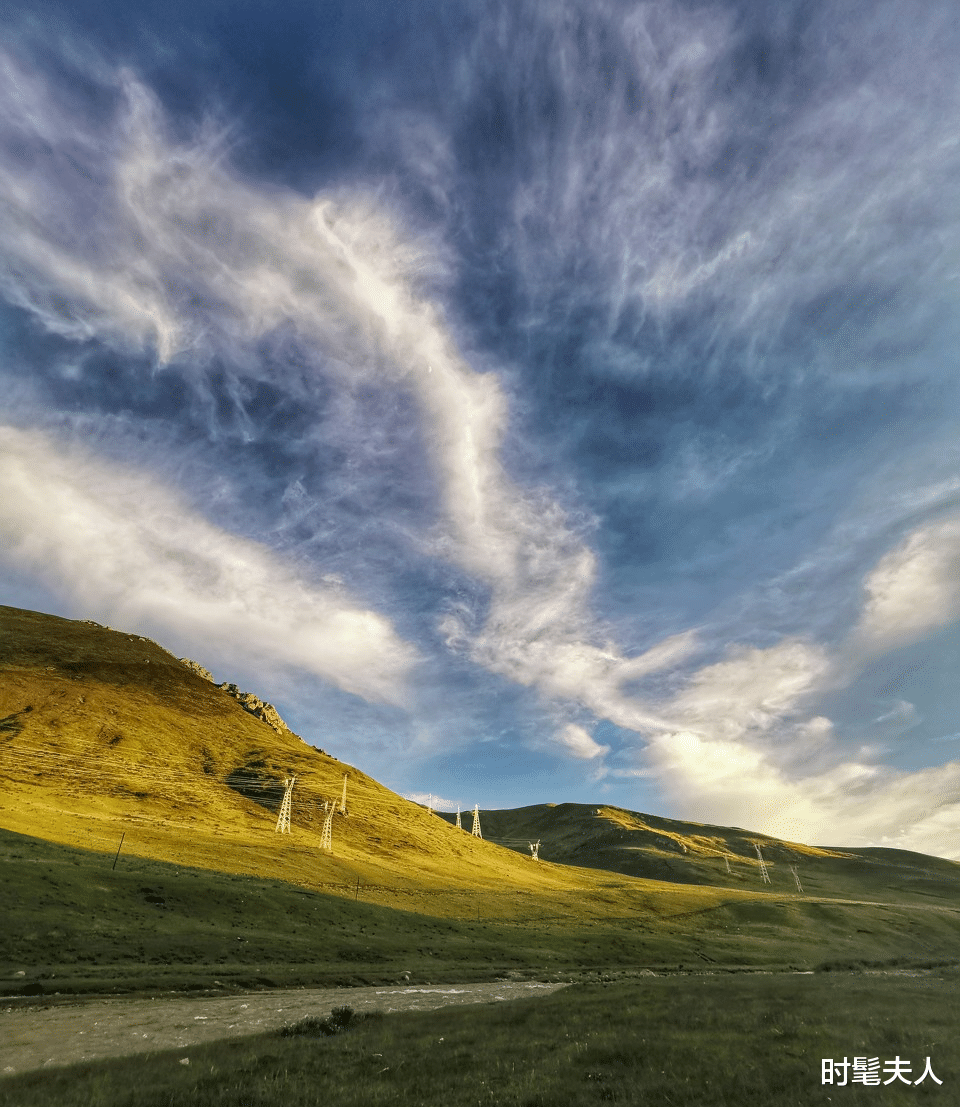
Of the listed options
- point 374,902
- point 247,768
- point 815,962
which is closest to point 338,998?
point 374,902

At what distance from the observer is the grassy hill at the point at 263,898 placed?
177ft

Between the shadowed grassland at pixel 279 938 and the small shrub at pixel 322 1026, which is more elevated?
the shadowed grassland at pixel 279 938

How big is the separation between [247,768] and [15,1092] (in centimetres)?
20139

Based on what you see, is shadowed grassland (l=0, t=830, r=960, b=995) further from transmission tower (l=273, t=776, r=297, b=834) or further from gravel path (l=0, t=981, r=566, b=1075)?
transmission tower (l=273, t=776, r=297, b=834)

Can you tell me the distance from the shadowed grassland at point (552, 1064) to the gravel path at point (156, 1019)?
17.0 feet

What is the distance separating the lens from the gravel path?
72.8 feet

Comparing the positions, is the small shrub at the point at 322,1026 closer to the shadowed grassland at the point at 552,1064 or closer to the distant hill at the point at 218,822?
the shadowed grassland at the point at 552,1064

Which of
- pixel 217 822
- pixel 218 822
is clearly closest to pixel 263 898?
pixel 217 822

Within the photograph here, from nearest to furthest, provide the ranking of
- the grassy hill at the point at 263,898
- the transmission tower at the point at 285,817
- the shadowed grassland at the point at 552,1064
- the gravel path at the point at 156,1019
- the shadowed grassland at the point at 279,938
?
1. the shadowed grassland at the point at 552,1064
2. the gravel path at the point at 156,1019
3. the shadowed grassland at the point at 279,938
4. the grassy hill at the point at 263,898
5. the transmission tower at the point at 285,817

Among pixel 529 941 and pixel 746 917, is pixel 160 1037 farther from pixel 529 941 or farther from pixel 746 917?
pixel 746 917

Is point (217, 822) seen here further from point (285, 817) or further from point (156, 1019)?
point (156, 1019)

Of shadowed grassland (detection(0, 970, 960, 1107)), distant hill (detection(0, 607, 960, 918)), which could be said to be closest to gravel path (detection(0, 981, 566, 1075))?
shadowed grassland (detection(0, 970, 960, 1107))

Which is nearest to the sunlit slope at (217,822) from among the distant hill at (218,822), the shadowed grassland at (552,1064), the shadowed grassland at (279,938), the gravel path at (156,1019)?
the distant hill at (218,822)

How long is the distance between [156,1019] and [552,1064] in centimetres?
2424
